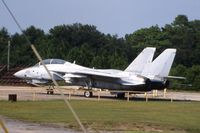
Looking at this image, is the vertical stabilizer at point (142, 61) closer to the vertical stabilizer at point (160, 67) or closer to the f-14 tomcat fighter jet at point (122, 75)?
the f-14 tomcat fighter jet at point (122, 75)

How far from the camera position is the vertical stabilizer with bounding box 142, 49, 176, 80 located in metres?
46.3

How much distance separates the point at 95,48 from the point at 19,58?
27.5 metres

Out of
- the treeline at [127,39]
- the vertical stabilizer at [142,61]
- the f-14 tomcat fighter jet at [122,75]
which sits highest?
the treeline at [127,39]

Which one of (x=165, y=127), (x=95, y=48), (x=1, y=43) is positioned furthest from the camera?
(x=95, y=48)

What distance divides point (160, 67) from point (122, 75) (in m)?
3.25

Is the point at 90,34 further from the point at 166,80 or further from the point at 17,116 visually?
the point at 17,116

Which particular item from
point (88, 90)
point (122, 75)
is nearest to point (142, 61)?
point (122, 75)

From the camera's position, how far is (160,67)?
46.5m

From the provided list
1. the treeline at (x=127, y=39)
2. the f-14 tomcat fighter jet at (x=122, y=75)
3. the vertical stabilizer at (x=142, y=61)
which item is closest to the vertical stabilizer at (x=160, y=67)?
the f-14 tomcat fighter jet at (x=122, y=75)

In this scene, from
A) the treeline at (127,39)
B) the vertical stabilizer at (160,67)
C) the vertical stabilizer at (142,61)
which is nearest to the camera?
the vertical stabilizer at (160,67)

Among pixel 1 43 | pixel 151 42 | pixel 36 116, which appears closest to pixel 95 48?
pixel 151 42

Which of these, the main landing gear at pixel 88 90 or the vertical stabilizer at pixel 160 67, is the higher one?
the vertical stabilizer at pixel 160 67

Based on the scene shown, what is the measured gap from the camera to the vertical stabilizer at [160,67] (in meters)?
46.3

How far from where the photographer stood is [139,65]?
47.6 meters
